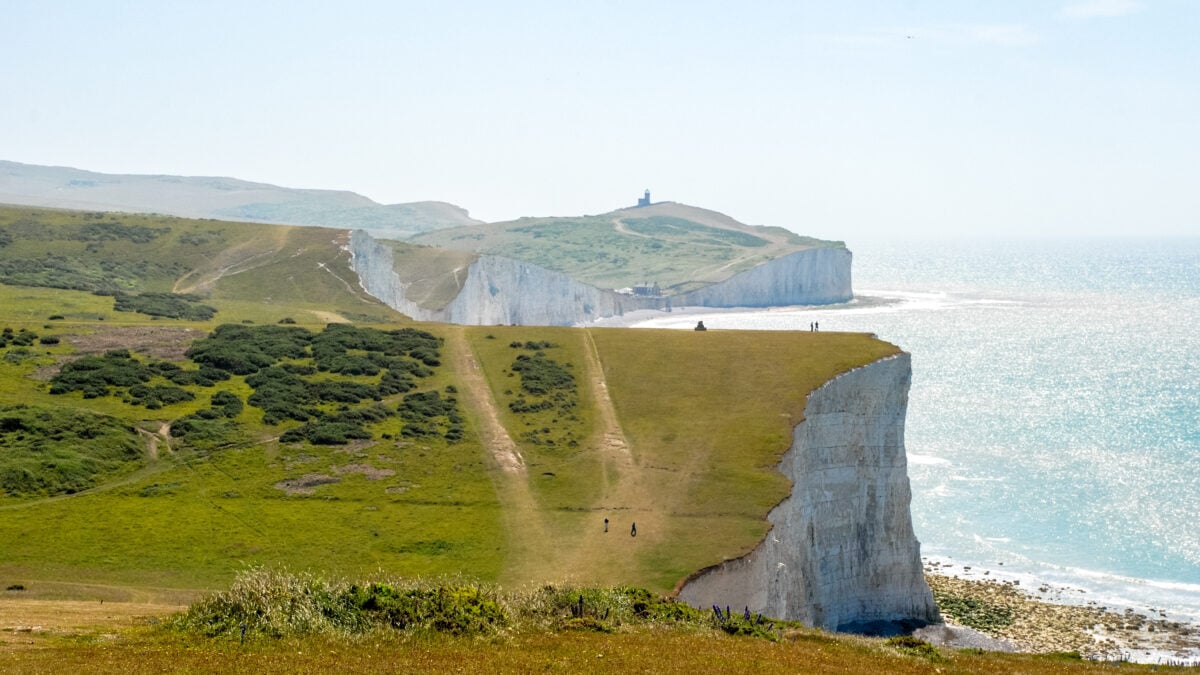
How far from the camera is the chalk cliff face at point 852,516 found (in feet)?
192

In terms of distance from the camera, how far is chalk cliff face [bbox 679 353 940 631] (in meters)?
58.5

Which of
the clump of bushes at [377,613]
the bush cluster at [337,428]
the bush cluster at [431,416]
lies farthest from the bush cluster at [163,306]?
Result: the clump of bushes at [377,613]

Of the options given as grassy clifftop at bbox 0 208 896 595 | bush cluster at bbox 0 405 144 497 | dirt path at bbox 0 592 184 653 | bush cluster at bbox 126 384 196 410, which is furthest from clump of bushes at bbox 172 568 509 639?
bush cluster at bbox 126 384 196 410

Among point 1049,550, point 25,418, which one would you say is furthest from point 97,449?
point 1049,550

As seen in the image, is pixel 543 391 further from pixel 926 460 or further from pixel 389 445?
pixel 926 460

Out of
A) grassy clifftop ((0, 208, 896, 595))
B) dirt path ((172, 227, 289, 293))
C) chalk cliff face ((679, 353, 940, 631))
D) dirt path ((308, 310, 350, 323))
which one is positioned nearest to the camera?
grassy clifftop ((0, 208, 896, 595))

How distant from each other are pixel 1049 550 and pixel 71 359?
222 feet

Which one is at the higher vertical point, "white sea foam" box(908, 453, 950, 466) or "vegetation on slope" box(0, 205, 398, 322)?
"vegetation on slope" box(0, 205, 398, 322)

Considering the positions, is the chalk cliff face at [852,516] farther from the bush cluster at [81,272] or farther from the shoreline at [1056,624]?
the bush cluster at [81,272]

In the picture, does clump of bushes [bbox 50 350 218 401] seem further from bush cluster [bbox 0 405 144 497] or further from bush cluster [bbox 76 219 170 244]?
bush cluster [bbox 76 219 170 244]

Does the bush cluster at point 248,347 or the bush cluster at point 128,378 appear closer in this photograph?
the bush cluster at point 128,378

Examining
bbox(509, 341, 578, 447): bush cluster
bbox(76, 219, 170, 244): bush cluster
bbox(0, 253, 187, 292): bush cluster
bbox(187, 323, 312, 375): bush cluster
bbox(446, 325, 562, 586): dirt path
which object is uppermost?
bbox(76, 219, 170, 244): bush cluster

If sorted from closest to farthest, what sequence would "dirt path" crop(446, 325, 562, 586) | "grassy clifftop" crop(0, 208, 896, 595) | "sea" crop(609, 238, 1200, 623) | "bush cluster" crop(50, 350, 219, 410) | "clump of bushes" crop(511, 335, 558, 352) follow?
"dirt path" crop(446, 325, 562, 586) < "grassy clifftop" crop(0, 208, 896, 595) < "bush cluster" crop(50, 350, 219, 410) < "sea" crop(609, 238, 1200, 623) < "clump of bushes" crop(511, 335, 558, 352)

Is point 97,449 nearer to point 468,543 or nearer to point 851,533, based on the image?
point 468,543
